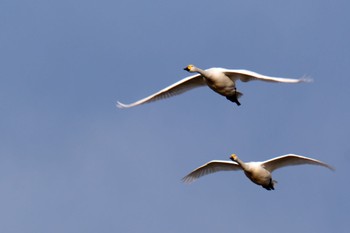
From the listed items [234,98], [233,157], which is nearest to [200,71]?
[234,98]

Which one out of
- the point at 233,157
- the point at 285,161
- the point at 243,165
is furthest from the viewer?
the point at 233,157

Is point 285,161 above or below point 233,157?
below

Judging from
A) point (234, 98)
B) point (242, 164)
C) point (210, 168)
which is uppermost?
point (234, 98)

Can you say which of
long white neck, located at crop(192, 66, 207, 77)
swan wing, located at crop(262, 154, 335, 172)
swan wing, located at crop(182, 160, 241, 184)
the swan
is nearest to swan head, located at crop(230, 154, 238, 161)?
the swan

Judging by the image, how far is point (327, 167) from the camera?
6981cm

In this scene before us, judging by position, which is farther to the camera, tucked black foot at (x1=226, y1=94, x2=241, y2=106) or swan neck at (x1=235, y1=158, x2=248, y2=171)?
swan neck at (x1=235, y1=158, x2=248, y2=171)

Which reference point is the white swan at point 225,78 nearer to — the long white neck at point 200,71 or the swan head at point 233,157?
the long white neck at point 200,71

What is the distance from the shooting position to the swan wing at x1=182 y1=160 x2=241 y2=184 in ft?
246

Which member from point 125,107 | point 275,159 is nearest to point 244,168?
point 275,159

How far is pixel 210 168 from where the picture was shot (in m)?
75.5

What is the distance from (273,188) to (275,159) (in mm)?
1352

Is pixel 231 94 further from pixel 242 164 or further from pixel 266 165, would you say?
pixel 266 165

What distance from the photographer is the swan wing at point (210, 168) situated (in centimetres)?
7512

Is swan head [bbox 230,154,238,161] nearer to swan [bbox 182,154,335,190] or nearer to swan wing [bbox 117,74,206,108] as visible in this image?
swan [bbox 182,154,335,190]
